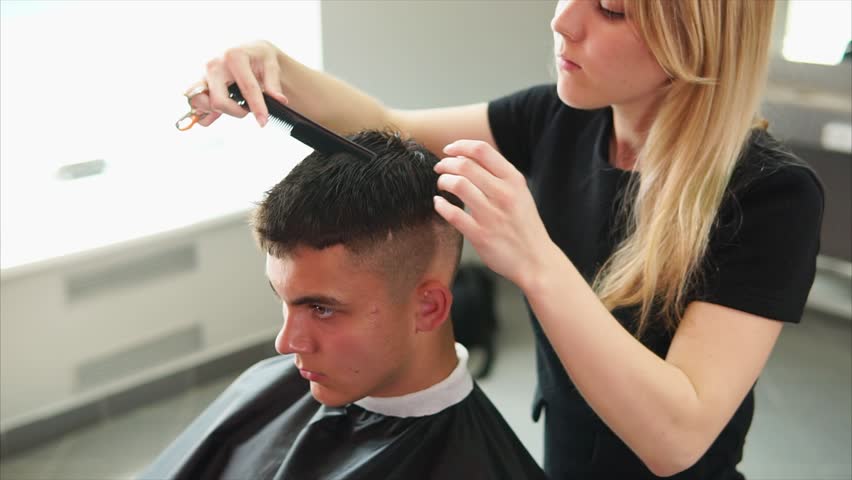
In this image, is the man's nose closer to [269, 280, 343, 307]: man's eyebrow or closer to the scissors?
[269, 280, 343, 307]: man's eyebrow

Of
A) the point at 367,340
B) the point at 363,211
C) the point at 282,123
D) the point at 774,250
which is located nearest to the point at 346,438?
the point at 367,340

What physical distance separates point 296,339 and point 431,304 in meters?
0.24

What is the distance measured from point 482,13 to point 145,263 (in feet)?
4.19

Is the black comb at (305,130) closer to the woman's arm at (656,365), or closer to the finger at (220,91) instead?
the finger at (220,91)

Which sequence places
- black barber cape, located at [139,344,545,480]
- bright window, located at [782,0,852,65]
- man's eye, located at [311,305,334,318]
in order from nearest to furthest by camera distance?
man's eye, located at [311,305,334,318] < black barber cape, located at [139,344,545,480] < bright window, located at [782,0,852,65]

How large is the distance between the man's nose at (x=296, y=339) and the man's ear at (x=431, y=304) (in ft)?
0.63

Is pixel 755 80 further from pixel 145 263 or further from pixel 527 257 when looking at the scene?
pixel 145 263

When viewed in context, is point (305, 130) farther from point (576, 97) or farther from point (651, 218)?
point (651, 218)

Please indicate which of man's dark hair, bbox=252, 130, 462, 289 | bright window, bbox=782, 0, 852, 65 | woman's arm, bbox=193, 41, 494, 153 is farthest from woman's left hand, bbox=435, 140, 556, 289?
bright window, bbox=782, 0, 852, 65

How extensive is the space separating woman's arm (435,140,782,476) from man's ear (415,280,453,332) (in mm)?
281

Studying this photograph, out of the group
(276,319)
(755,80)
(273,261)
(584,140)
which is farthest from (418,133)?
(276,319)

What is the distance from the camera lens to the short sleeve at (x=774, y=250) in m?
1.44

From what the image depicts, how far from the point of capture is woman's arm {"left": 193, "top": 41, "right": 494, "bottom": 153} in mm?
1416

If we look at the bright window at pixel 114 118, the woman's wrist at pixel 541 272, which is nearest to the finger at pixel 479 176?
the woman's wrist at pixel 541 272
